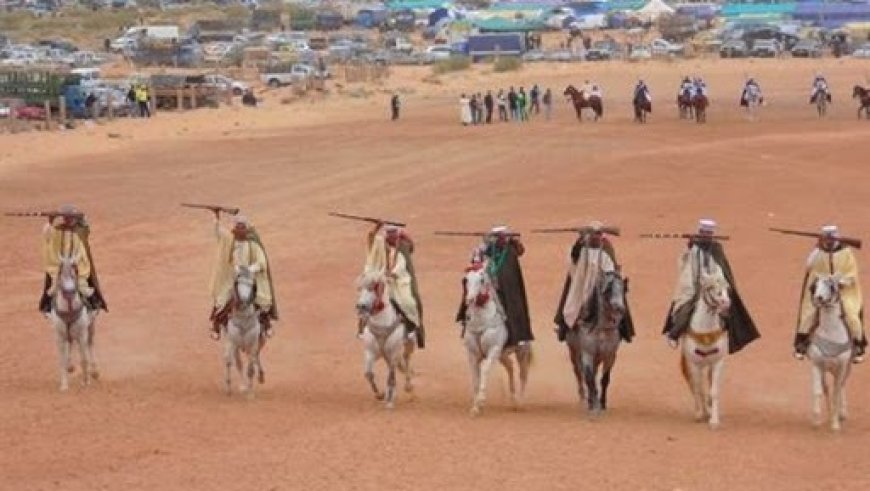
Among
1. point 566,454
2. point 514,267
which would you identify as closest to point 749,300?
point 514,267

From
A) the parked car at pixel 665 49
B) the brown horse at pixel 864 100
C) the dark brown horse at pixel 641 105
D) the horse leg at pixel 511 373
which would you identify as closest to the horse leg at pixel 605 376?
the horse leg at pixel 511 373

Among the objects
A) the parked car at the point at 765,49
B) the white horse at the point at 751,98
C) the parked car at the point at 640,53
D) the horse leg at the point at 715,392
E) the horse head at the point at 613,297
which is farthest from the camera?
the parked car at the point at 640,53

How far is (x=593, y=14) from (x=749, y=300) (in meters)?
119

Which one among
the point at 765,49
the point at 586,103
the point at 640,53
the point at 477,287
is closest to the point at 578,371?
the point at 477,287

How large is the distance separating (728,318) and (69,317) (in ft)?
24.4

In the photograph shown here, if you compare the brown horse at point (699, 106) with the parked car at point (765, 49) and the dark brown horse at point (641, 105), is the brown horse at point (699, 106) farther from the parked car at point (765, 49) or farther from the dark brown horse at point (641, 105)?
the parked car at point (765, 49)

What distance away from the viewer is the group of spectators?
5788cm

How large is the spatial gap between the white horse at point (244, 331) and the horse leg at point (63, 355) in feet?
6.40

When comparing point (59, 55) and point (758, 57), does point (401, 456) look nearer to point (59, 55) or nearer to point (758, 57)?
point (758, 57)

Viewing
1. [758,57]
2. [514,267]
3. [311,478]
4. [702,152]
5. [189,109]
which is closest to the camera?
[311,478]

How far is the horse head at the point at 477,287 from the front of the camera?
16.7m

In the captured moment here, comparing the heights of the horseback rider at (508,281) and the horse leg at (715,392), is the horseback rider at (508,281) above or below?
above

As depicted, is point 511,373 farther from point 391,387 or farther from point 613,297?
point 613,297

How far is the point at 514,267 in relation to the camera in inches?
680
